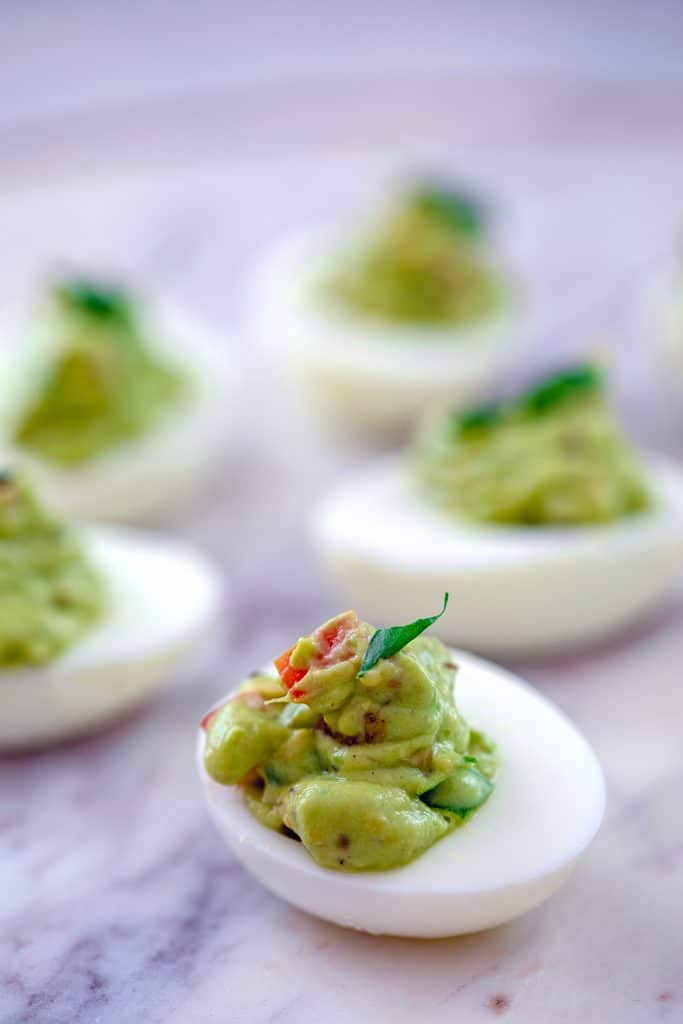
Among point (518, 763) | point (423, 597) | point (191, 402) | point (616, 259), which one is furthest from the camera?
point (616, 259)

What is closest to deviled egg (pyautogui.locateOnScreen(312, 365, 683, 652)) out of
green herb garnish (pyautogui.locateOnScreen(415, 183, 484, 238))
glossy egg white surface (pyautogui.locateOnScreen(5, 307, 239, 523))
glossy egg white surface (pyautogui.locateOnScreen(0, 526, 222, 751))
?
glossy egg white surface (pyautogui.locateOnScreen(0, 526, 222, 751))

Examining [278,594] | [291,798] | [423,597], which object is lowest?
[278,594]

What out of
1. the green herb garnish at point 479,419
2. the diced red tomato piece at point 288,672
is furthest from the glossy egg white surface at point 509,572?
the diced red tomato piece at point 288,672

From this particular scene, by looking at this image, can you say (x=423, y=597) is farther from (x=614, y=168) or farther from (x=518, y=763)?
(x=614, y=168)

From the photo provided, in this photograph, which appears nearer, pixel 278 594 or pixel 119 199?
pixel 278 594

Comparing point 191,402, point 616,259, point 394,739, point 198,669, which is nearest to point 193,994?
point 394,739

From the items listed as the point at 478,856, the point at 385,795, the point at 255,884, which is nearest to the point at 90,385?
the point at 255,884

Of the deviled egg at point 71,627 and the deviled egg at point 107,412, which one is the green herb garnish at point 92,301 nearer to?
the deviled egg at point 107,412
